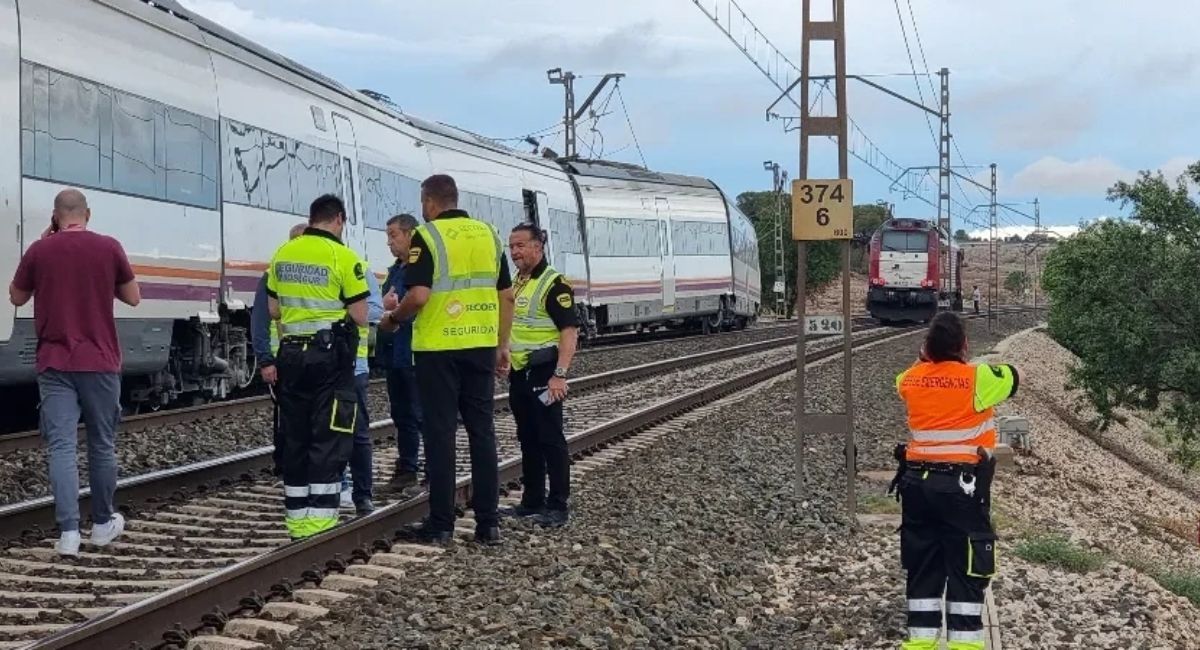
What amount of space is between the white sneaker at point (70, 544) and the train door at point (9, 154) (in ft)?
9.65

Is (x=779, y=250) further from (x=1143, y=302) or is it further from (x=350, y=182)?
(x=350, y=182)

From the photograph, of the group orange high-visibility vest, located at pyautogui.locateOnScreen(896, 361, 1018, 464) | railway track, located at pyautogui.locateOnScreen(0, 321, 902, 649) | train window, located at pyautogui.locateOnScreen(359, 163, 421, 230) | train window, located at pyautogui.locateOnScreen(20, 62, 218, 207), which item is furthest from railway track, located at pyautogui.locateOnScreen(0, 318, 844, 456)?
orange high-visibility vest, located at pyautogui.locateOnScreen(896, 361, 1018, 464)

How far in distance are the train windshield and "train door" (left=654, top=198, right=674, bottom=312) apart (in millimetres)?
16369

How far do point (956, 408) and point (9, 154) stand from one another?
6.67 m

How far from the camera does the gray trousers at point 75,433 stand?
7660mm

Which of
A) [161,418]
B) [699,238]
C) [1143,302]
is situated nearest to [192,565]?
[161,418]

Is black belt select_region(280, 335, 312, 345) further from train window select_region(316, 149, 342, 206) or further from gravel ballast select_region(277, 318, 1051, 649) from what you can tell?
train window select_region(316, 149, 342, 206)

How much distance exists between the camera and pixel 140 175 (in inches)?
482

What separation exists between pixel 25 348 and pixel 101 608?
456 cm

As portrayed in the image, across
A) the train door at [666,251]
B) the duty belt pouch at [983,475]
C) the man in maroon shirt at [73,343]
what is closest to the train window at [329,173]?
the man in maroon shirt at [73,343]

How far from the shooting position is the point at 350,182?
17438 mm

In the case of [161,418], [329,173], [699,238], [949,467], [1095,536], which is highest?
[329,173]

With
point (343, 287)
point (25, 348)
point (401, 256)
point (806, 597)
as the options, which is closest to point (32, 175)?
point (25, 348)

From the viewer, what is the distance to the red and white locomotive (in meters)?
Answer: 48.9
